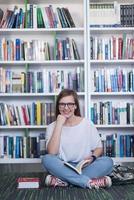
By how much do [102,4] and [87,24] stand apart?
26 cm

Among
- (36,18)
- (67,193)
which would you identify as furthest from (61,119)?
(36,18)

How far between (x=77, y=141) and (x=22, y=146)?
1.02 m

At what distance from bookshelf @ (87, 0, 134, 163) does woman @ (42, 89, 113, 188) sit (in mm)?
699

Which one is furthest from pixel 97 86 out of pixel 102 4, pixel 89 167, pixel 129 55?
pixel 89 167

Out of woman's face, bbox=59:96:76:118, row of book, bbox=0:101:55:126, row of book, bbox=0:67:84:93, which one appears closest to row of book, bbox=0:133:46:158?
row of book, bbox=0:101:55:126

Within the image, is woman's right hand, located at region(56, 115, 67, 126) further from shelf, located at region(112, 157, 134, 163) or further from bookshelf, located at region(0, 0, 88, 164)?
shelf, located at region(112, 157, 134, 163)

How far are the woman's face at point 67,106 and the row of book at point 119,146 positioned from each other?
954mm

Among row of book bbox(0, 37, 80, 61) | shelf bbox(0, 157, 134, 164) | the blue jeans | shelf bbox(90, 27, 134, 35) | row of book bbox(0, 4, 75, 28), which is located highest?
row of book bbox(0, 4, 75, 28)

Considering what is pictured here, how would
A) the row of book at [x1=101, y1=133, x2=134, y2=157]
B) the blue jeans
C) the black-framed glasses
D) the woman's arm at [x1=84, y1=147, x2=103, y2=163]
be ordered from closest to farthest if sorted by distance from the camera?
the blue jeans → the woman's arm at [x1=84, y1=147, x2=103, y2=163] → the black-framed glasses → the row of book at [x1=101, y1=133, x2=134, y2=157]

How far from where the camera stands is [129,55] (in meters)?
3.68

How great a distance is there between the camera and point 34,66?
3891 mm

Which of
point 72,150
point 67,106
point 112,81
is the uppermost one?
point 112,81

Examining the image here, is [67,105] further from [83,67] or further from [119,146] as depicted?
[119,146]

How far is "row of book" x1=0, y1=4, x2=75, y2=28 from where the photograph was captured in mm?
3664
